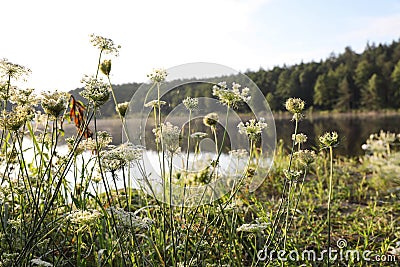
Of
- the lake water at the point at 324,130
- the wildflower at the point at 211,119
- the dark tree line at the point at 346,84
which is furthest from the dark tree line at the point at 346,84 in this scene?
the wildflower at the point at 211,119

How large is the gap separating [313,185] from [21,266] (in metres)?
2.77

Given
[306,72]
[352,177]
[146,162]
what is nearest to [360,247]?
[146,162]

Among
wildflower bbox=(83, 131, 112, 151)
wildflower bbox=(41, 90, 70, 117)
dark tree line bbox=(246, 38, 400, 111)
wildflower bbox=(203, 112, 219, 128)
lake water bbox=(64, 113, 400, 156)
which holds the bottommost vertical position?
lake water bbox=(64, 113, 400, 156)

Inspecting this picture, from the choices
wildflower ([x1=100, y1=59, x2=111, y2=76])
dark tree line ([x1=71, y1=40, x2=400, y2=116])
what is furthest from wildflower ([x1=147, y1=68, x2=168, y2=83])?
dark tree line ([x1=71, y1=40, x2=400, y2=116])

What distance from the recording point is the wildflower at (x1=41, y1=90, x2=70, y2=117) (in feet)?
3.84

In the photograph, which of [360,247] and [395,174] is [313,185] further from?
[360,247]

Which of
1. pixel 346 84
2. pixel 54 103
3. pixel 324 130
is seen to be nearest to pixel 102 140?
pixel 54 103

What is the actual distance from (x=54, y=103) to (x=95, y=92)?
8.3 inches

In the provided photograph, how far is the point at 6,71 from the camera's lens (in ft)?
4.02

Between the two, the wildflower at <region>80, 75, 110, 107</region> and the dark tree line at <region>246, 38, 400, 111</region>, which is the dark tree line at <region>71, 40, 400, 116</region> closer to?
the dark tree line at <region>246, 38, 400, 111</region>

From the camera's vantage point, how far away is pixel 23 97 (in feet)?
4.44

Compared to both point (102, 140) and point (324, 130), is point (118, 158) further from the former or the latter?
point (324, 130)

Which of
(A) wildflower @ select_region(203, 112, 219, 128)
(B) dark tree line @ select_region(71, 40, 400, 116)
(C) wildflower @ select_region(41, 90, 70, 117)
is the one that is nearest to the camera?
(C) wildflower @ select_region(41, 90, 70, 117)

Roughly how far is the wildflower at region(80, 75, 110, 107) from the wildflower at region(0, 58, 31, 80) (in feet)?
0.96
